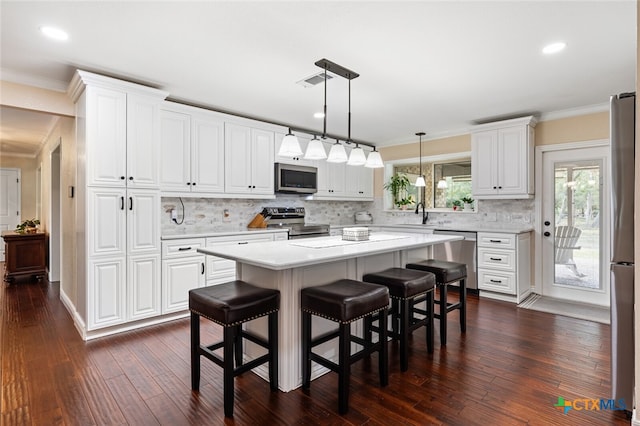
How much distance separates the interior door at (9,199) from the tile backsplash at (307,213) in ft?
19.5

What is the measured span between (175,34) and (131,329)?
8.94ft

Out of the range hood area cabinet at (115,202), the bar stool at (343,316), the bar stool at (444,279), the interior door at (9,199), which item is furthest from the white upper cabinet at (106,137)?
the interior door at (9,199)

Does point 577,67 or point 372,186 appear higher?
point 577,67

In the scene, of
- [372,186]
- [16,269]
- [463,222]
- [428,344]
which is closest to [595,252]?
[463,222]

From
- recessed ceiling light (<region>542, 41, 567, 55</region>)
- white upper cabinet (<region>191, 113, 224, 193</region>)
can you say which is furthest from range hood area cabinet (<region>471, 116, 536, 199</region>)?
white upper cabinet (<region>191, 113, 224, 193</region>)

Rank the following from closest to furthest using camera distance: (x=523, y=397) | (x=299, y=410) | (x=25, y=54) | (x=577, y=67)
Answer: (x=299, y=410), (x=523, y=397), (x=25, y=54), (x=577, y=67)

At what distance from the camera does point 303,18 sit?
2.19 meters

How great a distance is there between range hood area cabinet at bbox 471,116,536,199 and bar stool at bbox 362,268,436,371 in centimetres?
251

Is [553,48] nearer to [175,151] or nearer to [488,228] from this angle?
[488,228]

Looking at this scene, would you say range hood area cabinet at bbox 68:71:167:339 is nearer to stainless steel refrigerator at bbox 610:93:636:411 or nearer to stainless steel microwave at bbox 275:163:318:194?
stainless steel microwave at bbox 275:163:318:194

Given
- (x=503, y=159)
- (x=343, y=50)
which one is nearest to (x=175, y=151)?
(x=343, y=50)

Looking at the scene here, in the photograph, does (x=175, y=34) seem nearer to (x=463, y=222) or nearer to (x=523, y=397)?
(x=523, y=397)

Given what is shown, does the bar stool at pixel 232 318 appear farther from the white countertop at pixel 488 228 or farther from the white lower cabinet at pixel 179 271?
the white countertop at pixel 488 228

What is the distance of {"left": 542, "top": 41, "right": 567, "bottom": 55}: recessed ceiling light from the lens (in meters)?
2.54
